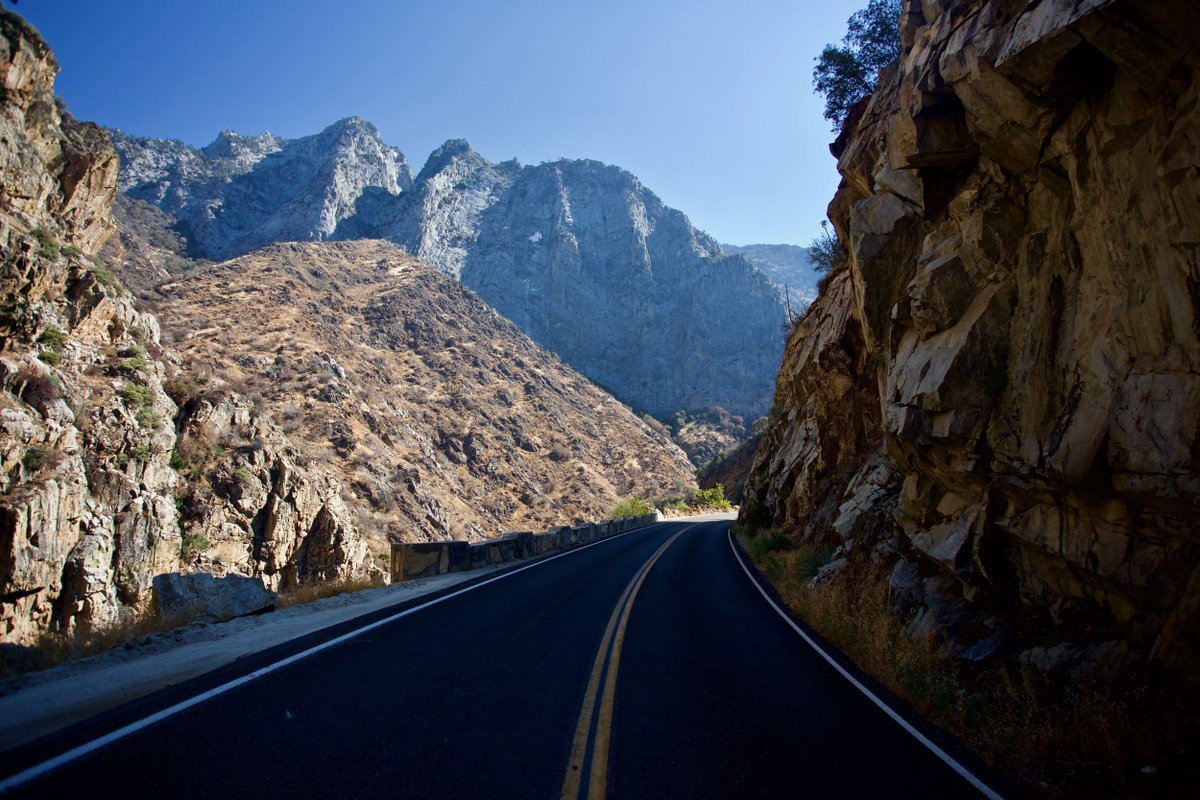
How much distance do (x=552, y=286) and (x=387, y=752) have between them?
13890 cm

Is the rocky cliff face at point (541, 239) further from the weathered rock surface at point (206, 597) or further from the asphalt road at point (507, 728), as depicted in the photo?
the asphalt road at point (507, 728)

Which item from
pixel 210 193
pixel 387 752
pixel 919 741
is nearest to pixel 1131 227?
pixel 919 741

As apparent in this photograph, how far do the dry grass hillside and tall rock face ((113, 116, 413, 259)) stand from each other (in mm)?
30550

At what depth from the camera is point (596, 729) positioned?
539 cm

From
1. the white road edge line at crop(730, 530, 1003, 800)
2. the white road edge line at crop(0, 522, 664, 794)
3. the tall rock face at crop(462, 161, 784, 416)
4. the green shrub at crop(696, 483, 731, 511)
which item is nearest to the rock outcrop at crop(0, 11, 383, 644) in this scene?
the white road edge line at crop(0, 522, 664, 794)

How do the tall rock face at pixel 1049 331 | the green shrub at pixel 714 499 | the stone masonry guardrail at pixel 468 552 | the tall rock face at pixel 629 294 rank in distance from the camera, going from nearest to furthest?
the tall rock face at pixel 1049 331 < the stone masonry guardrail at pixel 468 552 < the green shrub at pixel 714 499 < the tall rock face at pixel 629 294

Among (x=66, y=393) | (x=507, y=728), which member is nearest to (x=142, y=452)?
(x=66, y=393)

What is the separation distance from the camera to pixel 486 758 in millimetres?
4594

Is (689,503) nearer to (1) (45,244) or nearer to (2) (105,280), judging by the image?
(2) (105,280)

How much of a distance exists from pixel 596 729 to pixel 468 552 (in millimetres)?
12265

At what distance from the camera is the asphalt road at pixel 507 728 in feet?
13.2

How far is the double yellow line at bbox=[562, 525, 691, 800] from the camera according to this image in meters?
4.30

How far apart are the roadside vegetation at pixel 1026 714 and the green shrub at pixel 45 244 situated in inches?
1136

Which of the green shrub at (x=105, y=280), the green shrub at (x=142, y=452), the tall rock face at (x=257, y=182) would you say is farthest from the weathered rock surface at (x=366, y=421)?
the tall rock face at (x=257, y=182)
